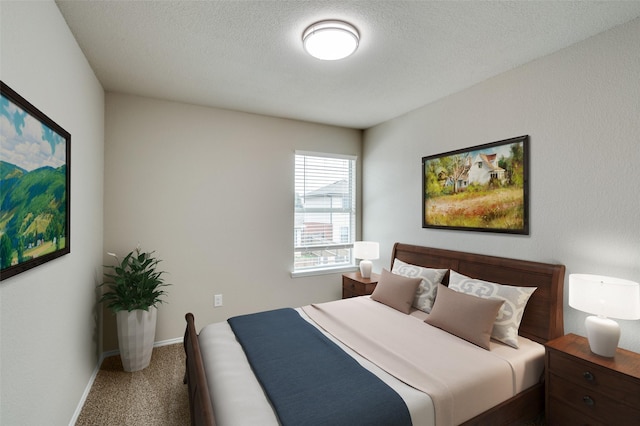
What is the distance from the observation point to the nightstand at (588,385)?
1.59 meters

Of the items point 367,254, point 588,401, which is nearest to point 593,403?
point 588,401

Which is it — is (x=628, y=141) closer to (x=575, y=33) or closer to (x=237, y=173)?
(x=575, y=33)

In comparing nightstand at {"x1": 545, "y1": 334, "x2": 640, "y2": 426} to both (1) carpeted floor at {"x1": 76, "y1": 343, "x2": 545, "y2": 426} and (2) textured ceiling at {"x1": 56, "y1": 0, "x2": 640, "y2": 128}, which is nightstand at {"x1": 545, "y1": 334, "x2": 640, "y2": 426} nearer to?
(1) carpeted floor at {"x1": 76, "y1": 343, "x2": 545, "y2": 426}

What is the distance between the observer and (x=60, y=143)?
1.78m

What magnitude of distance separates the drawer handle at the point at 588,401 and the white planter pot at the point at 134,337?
323 centimetres

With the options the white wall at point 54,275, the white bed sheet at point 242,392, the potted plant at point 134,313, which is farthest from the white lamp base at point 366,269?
the white wall at point 54,275

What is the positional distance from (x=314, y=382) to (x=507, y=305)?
1.53 meters

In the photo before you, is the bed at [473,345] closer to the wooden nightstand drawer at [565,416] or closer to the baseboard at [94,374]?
the wooden nightstand drawer at [565,416]

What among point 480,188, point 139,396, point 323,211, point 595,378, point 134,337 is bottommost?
point 139,396

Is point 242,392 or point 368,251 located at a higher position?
point 368,251

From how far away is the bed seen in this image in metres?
1.54

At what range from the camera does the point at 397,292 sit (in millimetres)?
2775

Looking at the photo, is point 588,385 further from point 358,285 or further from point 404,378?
point 358,285

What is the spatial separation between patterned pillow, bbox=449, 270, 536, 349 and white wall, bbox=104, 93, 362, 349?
2178 mm
